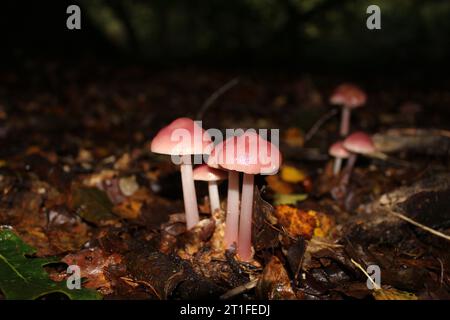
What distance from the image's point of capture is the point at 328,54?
74.4 ft

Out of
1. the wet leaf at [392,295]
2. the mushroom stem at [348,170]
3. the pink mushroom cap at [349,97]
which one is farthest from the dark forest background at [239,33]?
the wet leaf at [392,295]

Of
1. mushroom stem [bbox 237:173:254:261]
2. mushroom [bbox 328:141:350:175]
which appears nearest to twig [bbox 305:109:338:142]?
mushroom [bbox 328:141:350:175]

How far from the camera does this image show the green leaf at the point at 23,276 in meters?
2.18

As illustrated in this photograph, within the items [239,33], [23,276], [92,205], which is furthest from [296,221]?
[239,33]

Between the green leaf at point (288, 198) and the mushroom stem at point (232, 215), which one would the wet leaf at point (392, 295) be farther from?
the green leaf at point (288, 198)

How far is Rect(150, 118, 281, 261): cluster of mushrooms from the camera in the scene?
2404 mm

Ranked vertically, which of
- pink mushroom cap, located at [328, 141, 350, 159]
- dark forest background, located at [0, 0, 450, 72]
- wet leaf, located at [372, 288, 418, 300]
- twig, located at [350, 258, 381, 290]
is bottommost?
wet leaf, located at [372, 288, 418, 300]

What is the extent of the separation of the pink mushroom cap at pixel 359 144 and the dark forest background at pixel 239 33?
29.0ft

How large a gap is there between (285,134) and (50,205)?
3389 millimetres

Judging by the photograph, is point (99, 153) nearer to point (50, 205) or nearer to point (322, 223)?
point (50, 205)

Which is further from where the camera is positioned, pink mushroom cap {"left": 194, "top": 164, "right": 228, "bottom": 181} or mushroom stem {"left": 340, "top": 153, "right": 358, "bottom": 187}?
mushroom stem {"left": 340, "top": 153, "right": 358, "bottom": 187}

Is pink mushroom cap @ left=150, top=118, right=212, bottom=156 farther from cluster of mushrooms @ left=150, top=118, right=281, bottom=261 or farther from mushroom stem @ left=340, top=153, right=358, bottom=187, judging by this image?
mushroom stem @ left=340, top=153, right=358, bottom=187

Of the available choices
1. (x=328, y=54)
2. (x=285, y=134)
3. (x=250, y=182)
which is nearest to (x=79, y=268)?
(x=250, y=182)

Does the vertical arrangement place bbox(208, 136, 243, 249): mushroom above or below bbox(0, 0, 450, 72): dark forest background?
below
